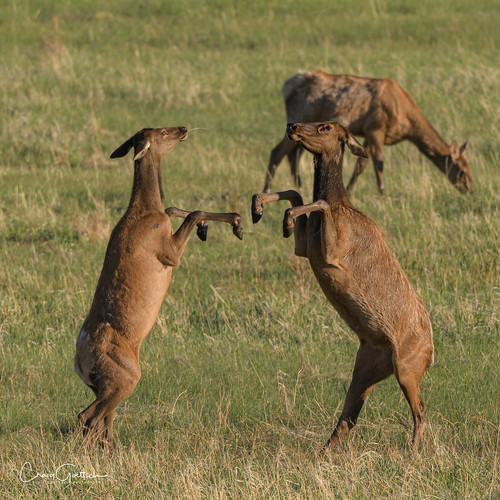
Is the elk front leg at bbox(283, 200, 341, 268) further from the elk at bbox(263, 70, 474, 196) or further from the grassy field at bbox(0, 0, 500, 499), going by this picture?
the elk at bbox(263, 70, 474, 196)

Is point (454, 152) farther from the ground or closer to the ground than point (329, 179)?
closer to the ground

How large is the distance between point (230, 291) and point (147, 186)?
2874 mm

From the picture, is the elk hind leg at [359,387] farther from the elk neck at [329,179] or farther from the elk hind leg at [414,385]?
the elk neck at [329,179]

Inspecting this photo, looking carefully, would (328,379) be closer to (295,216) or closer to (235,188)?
(295,216)

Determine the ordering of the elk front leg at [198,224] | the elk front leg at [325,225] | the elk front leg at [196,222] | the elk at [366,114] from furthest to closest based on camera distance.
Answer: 1. the elk at [366,114]
2. the elk front leg at [198,224]
3. the elk front leg at [196,222]
4. the elk front leg at [325,225]

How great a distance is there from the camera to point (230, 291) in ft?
31.6

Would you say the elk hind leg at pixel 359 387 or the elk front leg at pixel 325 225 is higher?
the elk front leg at pixel 325 225

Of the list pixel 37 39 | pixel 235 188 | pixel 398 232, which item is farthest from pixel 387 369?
pixel 37 39

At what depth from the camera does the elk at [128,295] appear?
20.9ft

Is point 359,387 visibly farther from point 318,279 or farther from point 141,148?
point 141,148

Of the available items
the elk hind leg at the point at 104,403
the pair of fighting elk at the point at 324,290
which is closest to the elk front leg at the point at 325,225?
the pair of fighting elk at the point at 324,290

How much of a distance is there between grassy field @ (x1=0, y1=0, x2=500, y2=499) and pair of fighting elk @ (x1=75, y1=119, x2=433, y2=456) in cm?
42
